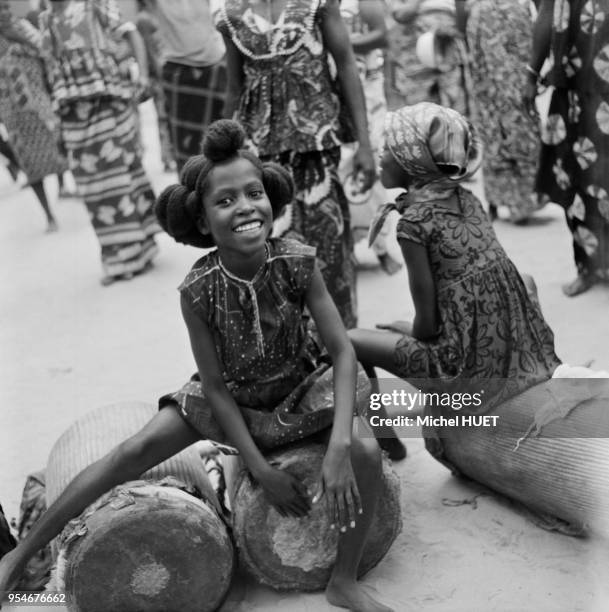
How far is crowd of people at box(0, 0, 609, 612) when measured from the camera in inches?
100

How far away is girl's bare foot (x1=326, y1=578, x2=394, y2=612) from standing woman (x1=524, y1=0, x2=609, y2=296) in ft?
8.92

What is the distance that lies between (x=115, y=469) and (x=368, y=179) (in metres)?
1.90

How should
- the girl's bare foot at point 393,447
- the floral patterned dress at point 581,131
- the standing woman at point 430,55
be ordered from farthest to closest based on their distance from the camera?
1. the standing woman at point 430,55
2. the floral patterned dress at point 581,131
3. the girl's bare foot at point 393,447

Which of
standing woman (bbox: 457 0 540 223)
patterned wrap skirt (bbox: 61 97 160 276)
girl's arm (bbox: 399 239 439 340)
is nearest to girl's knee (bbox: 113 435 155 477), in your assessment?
girl's arm (bbox: 399 239 439 340)

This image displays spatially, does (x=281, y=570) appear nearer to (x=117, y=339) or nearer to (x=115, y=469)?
(x=115, y=469)

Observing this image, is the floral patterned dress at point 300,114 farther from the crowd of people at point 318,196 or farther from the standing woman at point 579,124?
the standing woman at point 579,124

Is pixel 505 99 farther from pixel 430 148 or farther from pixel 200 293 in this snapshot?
pixel 200 293

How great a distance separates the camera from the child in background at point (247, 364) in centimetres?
249

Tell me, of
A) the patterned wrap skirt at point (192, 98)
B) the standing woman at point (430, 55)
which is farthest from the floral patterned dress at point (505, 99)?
the patterned wrap skirt at point (192, 98)

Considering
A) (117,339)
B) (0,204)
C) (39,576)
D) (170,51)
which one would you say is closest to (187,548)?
(39,576)

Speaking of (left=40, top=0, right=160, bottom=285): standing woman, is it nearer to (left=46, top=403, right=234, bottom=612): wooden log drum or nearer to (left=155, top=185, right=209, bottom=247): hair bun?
(left=155, top=185, right=209, bottom=247): hair bun

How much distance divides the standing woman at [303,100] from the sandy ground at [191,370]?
101 centimetres

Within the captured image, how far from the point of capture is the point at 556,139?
188 inches

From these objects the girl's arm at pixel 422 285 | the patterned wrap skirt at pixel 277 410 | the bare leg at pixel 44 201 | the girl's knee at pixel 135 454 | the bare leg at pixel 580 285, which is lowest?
the bare leg at pixel 44 201
